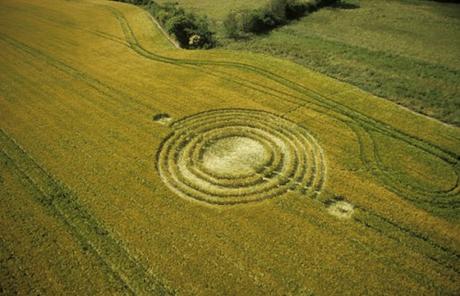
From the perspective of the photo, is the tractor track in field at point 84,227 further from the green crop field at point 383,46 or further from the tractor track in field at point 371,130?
the green crop field at point 383,46

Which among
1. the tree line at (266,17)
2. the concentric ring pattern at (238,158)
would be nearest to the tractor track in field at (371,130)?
the concentric ring pattern at (238,158)

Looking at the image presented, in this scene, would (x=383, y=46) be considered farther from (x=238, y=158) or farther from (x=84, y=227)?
(x=84, y=227)

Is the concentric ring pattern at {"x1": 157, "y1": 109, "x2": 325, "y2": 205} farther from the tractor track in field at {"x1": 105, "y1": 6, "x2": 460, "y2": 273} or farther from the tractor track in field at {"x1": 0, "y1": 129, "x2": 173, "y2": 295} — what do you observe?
the tractor track in field at {"x1": 0, "y1": 129, "x2": 173, "y2": 295}

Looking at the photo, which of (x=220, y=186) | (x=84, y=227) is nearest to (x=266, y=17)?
(x=220, y=186)

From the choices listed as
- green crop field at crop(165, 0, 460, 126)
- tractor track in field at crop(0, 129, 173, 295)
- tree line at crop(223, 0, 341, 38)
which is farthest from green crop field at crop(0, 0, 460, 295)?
tree line at crop(223, 0, 341, 38)

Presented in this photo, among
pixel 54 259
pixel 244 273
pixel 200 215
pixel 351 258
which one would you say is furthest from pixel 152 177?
pixel 351 258

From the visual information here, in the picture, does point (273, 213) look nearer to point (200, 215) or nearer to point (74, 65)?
point (200, 215)
